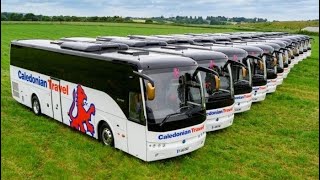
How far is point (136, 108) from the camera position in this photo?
10891 millimetres

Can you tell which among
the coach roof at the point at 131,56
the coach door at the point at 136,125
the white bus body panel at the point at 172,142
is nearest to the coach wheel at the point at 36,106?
the coach roof at the point at 131,56

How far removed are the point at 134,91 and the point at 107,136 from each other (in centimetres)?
218

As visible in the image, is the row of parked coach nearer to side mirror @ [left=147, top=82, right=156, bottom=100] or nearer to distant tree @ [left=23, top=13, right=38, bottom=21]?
side mirror @ [left=147, top=82, right=156, bottom=100]

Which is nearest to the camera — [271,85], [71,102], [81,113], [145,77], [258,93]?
[145,77]

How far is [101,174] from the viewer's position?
10.6m

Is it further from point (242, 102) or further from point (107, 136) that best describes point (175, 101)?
point (242, 102)

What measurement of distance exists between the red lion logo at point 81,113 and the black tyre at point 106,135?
0.46 metres

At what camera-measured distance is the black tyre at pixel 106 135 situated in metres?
12.2

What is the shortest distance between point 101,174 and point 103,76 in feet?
9.85

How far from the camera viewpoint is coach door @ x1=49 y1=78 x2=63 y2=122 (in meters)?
14.6

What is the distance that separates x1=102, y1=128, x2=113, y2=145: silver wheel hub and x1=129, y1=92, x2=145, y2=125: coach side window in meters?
1.46

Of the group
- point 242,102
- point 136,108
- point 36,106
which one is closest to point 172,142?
point 136,108

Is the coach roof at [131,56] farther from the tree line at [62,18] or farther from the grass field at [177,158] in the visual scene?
the tree line at [62,18]

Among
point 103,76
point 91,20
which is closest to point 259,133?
point 103,76
